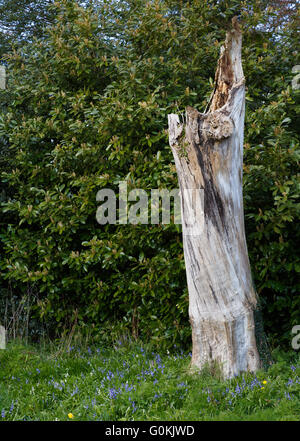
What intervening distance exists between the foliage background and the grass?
0.84 m

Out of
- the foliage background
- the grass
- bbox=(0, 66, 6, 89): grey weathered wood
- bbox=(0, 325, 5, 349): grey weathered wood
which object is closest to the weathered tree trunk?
the grass

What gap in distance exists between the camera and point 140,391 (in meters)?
3.51

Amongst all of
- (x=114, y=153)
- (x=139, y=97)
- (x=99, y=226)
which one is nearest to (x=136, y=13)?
(x=139, y=97)

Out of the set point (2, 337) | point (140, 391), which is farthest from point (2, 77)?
point (140, 391)

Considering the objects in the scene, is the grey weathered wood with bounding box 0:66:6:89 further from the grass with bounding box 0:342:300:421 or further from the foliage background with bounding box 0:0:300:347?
the grass with bounding box 0:342:300:421

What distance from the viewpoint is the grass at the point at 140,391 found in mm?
3328

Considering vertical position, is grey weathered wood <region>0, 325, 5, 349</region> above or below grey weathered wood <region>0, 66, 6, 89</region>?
below

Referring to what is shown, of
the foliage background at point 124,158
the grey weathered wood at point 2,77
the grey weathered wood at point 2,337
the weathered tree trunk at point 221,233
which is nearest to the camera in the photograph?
the weathered tree trunk at point 221,233

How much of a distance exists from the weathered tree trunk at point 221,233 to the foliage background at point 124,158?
69 centimetres

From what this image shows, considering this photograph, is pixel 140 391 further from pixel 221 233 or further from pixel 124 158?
pixel 124 158

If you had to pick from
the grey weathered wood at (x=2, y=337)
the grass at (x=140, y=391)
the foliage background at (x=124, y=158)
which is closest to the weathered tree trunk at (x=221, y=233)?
the grass at (x=140, y=391)

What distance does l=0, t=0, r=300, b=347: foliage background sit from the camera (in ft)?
15.8

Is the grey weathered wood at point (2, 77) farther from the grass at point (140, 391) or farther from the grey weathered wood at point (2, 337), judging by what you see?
the grass at point (140, 391)

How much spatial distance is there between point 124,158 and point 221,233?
1857 mm
